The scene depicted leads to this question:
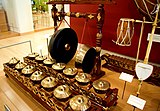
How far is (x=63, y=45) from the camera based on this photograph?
1.94 meters

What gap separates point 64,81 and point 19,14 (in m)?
3.42

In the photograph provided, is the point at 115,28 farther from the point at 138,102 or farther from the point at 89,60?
the point at 138,102

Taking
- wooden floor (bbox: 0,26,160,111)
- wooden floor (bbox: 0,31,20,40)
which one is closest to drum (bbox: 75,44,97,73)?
wooden floor (bbox: 0,26,160,111)

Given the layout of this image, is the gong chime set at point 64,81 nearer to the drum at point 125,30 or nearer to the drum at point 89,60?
the drum at point 89,60

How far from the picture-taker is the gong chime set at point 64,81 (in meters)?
1.13

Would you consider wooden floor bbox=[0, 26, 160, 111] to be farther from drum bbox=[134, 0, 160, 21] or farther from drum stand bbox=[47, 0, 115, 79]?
drum bbox=[134, 0, 160, 21]

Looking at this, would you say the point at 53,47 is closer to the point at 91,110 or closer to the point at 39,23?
the point at 91,110

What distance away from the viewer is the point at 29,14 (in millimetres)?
4398

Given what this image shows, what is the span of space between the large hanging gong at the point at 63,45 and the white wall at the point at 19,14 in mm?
2748

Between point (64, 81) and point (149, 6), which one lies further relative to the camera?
point (64, 81)

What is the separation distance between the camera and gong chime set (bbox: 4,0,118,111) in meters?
1.13

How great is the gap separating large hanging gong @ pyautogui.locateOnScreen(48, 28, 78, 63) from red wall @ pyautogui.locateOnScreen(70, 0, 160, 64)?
0.54 meters

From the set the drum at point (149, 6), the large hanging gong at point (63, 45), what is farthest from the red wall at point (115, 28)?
the large hanging gong at point (63, 45)

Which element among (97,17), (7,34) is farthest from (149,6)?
(7,34)
